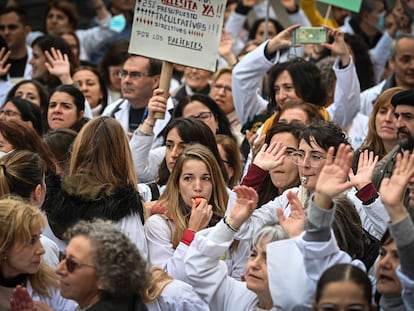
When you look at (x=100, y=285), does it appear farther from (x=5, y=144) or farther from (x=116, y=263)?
(x=5, y=144)

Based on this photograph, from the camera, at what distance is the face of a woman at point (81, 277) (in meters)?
5.83

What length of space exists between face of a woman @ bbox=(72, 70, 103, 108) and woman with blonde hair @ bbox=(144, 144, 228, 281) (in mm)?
3588

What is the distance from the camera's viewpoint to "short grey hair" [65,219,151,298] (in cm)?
569

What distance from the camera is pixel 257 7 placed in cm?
1520

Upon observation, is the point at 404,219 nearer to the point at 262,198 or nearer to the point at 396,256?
the point at 396,256

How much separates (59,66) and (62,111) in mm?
1181

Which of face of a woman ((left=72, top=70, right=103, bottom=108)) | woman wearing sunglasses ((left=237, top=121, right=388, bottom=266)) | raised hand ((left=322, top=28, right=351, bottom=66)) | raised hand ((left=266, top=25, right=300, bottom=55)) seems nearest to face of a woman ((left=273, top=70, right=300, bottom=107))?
raised hand ((left=266, top=25, right=300, bottom=55))

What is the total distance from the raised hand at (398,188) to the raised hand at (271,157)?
1564mm

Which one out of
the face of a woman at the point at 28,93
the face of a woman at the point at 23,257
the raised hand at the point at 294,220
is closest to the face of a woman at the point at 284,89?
the face of a woman at the point at 28,93

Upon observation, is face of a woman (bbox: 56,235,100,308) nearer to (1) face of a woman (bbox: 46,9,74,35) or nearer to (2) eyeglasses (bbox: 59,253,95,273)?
(2) eyeglasses (bbox: 59,253,95,273)

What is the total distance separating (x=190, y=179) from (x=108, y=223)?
163 centimetres

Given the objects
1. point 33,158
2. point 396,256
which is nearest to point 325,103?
point 33,158

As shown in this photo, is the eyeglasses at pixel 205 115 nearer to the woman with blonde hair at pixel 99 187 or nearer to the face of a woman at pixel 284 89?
the face of a woman at pixel 284 89

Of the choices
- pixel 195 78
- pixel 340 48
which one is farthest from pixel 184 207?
pixel 195 78
